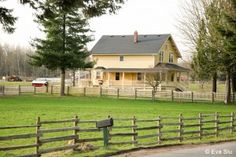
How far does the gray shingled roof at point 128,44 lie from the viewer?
205ft

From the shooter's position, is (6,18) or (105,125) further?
(105,125)

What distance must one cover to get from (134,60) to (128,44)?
350 cm

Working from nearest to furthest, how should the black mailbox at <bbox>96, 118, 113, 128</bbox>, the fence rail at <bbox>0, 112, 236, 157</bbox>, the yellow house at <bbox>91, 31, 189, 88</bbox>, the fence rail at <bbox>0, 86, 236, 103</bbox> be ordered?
1. the fence rail at <bbox>0, 112, 236, 157</bbox>
2. the black mailbox at <bbox>96, 118, 113, 128</bbox>
3. the fence rail at <bbox>0, 86, 236, 103</bbox>
4. the yellow house at <bbox>91, 31, 189, 88</bbox>

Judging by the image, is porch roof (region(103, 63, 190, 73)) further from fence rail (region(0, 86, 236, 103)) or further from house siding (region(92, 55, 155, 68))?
fence rail (region(0, 86, 236, 103))

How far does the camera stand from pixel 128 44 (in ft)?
213

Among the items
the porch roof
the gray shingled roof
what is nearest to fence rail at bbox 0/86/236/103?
the porch roof

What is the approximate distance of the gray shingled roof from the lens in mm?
62500

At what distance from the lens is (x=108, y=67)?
210 ft

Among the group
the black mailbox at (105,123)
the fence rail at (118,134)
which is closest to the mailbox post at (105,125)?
the black mailbox at (105,123)

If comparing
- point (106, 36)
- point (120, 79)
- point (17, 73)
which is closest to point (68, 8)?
point (120, 79)

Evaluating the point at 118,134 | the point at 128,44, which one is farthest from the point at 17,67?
the point at 118,134

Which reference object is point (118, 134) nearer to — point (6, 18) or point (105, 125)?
point (105, 125)

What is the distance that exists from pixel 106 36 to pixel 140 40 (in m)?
6.77

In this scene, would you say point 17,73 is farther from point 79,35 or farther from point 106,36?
point 79,35
